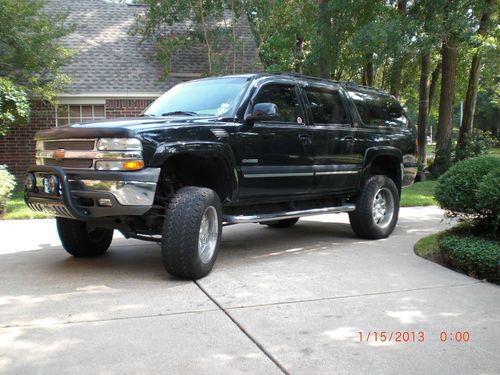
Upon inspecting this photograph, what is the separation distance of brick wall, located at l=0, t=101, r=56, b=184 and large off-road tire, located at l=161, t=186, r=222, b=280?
11.4 meters

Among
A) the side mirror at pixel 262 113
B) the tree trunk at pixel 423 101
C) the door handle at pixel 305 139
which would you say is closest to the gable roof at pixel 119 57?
the tree trunk at pixel 423 101

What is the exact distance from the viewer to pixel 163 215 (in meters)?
5.42

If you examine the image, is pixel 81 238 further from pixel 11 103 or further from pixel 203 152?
pixel 11 103

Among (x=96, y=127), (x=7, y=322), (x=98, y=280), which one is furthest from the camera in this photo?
(x=98, y=280)

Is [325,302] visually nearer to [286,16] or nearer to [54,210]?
[54,210]

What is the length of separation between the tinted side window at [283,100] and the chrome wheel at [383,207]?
6.43 ft

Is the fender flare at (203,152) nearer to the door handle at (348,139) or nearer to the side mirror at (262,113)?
the side mirror at (262,113)

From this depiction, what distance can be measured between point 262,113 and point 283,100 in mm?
860

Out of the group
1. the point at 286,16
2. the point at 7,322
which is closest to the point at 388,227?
the point at 7,322

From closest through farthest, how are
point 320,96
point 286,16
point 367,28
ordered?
1. point 320,96
2. point 367,28
3. point 286,16

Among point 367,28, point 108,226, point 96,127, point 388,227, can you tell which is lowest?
point 388,227

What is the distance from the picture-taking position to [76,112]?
51.8 ft

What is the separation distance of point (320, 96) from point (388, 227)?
2164 mm

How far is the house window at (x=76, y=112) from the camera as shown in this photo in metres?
15.6
